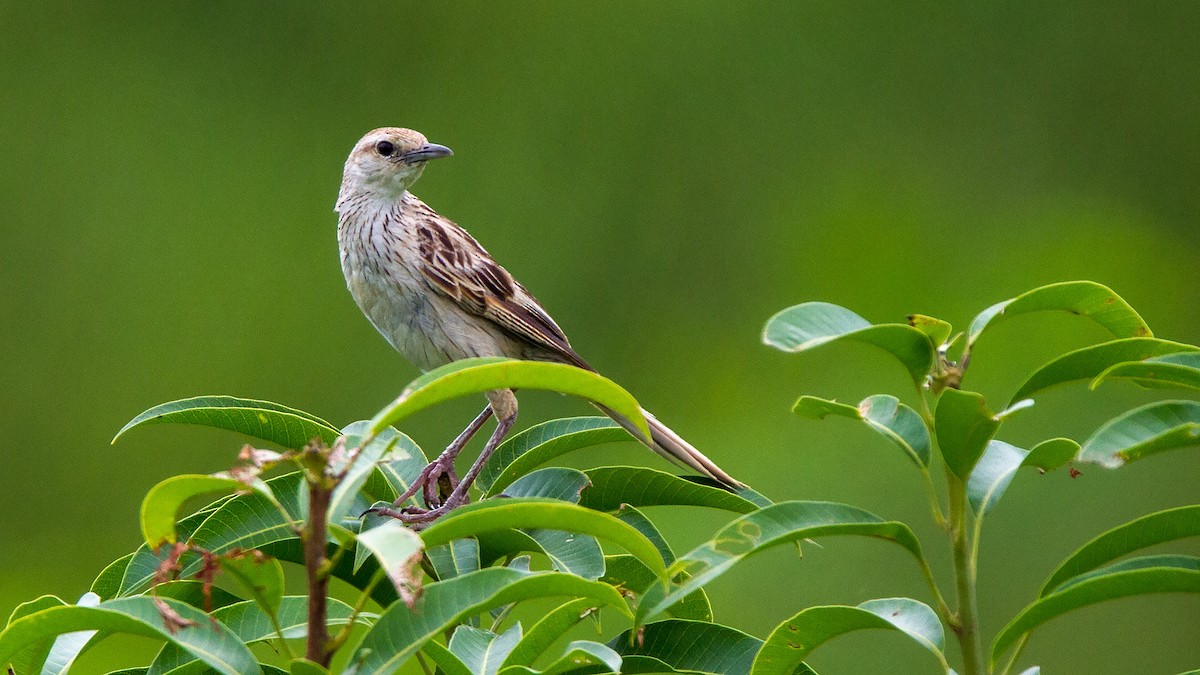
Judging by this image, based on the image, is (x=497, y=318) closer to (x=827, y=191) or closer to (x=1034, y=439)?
(x=1034, y=439)

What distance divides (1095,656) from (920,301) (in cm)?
301

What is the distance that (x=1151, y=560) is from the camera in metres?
2.40

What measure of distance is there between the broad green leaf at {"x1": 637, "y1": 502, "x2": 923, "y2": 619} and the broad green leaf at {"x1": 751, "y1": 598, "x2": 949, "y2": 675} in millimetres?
148

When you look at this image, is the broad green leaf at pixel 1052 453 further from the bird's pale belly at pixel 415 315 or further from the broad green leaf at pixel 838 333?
the bird's pale belly at pixel 415 315

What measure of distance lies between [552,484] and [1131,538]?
1.11 meters

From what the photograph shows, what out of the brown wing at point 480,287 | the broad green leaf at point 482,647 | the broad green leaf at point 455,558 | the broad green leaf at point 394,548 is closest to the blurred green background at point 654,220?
the brown wing at point 480,287

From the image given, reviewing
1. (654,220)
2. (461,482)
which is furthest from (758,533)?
(654,220)

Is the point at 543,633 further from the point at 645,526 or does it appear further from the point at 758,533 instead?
the point at 645,526

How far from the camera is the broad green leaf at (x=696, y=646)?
2521 millimetres

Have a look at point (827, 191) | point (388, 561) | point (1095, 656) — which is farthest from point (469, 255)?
point (827, 191)

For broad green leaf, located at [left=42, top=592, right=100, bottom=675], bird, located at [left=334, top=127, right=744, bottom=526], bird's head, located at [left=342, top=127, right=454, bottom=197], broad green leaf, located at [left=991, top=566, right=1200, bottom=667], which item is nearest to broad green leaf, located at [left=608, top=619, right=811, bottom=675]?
broad green leaf, located at [left=991, top=566, right=1200, bottom=667]

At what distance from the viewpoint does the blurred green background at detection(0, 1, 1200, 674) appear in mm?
9797

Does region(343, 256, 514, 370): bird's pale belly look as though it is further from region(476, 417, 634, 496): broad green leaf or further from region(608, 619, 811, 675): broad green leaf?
region(608, 619, 811, 675): broad green leaf

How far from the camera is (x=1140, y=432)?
2.13 meters
